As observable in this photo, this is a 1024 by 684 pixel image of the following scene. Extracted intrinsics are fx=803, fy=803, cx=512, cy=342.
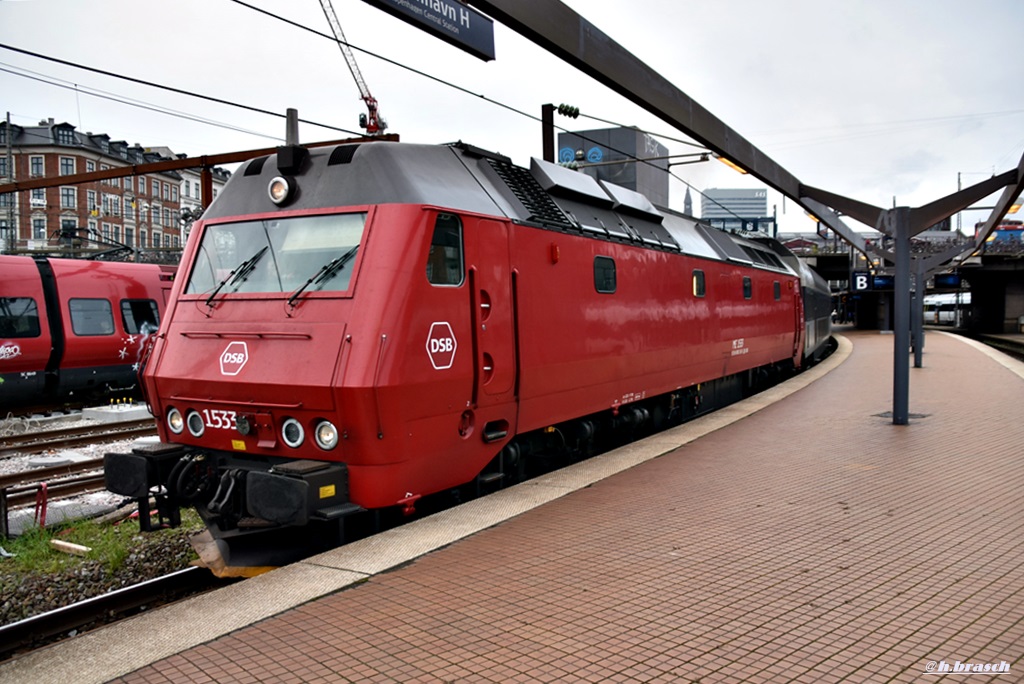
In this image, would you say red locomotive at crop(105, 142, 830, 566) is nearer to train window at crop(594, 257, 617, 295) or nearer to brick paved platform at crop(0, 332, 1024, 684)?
train window at crop(594, 257, 617, 295)

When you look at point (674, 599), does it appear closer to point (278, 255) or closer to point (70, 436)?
point (278, 255)

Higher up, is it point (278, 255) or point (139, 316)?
point (278, 255)

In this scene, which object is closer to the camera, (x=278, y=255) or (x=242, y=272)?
(x=278, y=255)

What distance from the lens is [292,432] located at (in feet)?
21.1

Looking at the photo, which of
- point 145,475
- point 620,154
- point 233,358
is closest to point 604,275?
point 233,358

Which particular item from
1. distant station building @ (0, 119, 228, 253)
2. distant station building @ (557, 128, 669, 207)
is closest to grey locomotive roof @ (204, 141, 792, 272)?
distant station building @ (557, 128, 669, 207)

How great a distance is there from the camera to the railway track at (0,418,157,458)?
1309cm

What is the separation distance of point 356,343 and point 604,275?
4.32 metres

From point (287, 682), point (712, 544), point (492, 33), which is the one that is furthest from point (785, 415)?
point (287, 682)

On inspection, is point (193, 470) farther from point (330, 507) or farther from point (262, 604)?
point (262, 604)

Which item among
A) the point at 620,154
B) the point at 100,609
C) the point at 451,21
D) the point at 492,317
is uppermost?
the point at 620,154

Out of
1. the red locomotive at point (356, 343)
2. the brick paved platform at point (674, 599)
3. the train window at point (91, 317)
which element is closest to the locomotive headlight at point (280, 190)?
the red locomotive at point (356, 343)

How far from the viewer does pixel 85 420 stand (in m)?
16.5

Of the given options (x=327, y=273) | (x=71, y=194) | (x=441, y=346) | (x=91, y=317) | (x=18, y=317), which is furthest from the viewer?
(x=71, y=194)
